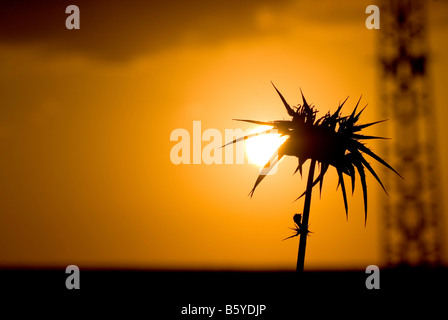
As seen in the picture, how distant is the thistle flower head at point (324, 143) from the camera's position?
18672mm

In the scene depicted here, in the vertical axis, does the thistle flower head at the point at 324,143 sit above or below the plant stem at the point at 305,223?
above

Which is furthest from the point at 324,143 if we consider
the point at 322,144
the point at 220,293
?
the point at 220,293

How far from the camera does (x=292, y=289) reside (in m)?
17.6

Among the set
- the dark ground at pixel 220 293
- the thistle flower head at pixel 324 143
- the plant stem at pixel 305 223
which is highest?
the thistle flower head at pixel 324 143

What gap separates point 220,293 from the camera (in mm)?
89812

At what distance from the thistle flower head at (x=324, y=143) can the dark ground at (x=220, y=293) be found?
3.91 meters

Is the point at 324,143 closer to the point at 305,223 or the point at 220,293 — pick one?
the point at 305,223

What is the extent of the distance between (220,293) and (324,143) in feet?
243

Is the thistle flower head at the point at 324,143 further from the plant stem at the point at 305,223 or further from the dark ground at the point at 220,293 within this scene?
the dark ground at the point at 220,293

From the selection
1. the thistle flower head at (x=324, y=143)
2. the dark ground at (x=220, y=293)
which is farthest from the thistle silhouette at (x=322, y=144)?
the dark ground at (x=220, y=293)

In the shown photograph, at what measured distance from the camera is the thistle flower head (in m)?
18.7

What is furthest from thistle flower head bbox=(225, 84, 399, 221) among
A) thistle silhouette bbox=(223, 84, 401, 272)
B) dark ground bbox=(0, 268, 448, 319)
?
dark ground bbox=(0, 268, 448, 319)

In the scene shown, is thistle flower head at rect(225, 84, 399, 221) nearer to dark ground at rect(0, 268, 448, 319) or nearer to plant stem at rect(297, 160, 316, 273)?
plant stem at rect(297, 160, 316, 273)

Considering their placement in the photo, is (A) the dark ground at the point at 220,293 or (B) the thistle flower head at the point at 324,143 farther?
(A) the dark ground at the point at 220,293
